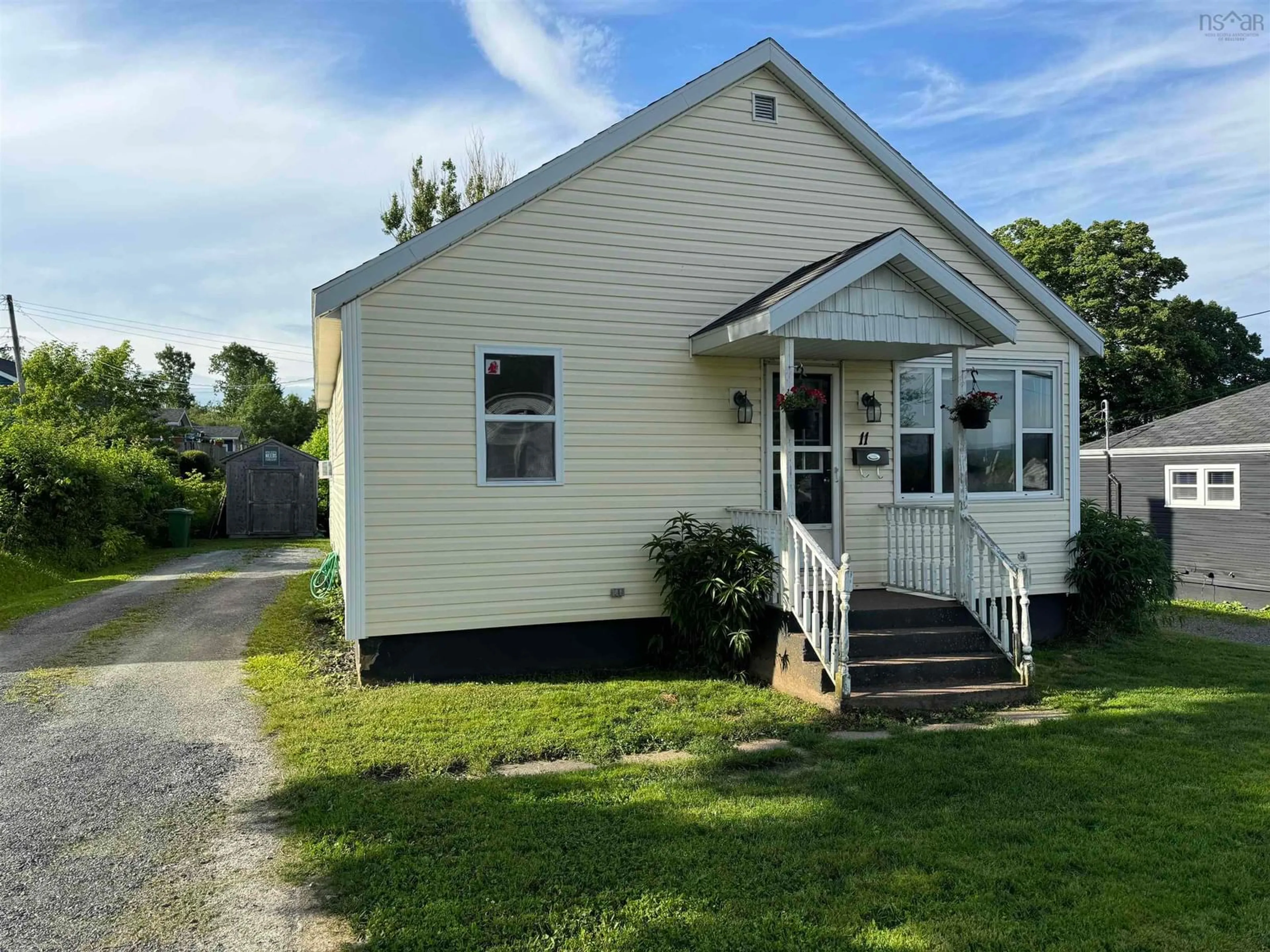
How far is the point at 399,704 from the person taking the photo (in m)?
6.39

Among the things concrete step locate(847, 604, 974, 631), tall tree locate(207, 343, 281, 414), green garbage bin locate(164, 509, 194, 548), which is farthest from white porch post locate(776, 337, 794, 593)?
tall tree locate(207, 343, 281, 414)

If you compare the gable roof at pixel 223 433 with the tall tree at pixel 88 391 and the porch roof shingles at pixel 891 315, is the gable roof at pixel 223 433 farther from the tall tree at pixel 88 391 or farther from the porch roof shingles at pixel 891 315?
the porch roof shingles at pixel 891 315

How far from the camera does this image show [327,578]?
37.9ft

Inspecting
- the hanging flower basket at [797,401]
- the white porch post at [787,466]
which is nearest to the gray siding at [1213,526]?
the hanging flower basket at [797,401]

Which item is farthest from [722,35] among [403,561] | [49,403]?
[49,403]

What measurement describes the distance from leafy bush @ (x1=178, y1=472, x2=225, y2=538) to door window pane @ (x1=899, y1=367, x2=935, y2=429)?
58.8ft

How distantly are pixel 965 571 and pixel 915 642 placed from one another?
1011mm

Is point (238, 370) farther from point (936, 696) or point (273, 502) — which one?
point (936, 696)

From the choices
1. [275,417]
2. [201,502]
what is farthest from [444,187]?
[275,417]

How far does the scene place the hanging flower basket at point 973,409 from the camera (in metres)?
7.61

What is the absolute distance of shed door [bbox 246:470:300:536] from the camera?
72.3 feet

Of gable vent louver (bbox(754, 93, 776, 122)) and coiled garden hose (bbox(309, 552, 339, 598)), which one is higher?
gable vent louver (bbox(754, 93, 776, 122))

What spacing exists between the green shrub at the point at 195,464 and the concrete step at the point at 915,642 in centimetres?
2704

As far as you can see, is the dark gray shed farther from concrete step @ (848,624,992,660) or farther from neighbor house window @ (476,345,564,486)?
concrete step @ (848,624,992,660)
